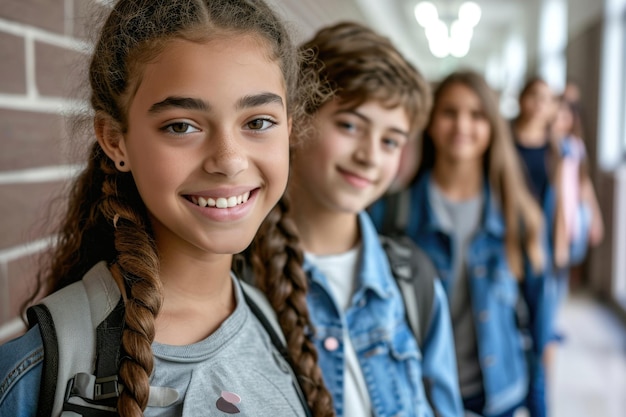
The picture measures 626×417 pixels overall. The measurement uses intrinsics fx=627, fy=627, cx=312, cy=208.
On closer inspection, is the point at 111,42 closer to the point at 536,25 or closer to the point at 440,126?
the point at 440,126

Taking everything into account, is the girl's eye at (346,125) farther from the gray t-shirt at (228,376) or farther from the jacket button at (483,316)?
the jacket button at (483,316)

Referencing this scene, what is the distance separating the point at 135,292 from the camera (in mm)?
885

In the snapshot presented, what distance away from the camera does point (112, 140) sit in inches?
36.4

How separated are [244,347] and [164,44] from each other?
0.49 meters

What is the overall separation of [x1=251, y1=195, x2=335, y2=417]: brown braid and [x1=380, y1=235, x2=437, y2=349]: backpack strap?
0.33 meters

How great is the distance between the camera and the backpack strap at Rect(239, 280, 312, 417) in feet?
3.65

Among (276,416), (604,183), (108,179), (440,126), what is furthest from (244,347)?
(604,183)

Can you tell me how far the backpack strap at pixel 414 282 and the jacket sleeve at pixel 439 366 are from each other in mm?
21

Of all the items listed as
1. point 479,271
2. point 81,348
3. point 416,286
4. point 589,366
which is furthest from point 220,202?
point 589,366

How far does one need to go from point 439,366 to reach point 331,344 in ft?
1.00

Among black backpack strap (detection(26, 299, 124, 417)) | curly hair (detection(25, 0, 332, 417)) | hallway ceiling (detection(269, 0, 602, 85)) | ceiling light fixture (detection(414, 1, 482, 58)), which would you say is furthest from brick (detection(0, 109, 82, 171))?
→ ceiling light fixture (detection(414, 1, 482, 58))

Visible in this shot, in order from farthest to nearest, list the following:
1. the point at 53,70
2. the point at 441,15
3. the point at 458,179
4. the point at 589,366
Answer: the point at 441,15 → the point at 589,366 → the point at 458,179 → the point at 53,70

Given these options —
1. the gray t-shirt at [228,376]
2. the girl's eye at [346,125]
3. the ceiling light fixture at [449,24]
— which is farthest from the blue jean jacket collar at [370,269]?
the ceiling light fixture at [449,24]

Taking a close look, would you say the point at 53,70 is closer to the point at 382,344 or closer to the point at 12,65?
the point at 12,65
